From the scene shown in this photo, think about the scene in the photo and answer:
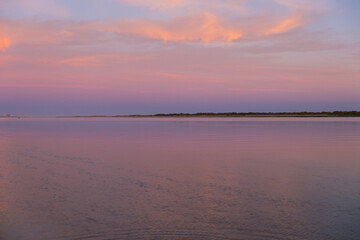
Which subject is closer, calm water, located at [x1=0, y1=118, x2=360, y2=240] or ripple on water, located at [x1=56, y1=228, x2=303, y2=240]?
ripple on water, located at [x1=56, y1=228, x2=303, y2=240]

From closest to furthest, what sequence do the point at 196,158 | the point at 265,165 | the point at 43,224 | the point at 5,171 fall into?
1. the point at 43,224
2. the point at 5,171
3. the point at 265,165
4. the point at 196,158

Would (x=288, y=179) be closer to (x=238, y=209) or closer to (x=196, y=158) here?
(x=238, y=209)

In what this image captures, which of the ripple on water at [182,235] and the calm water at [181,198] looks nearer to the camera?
the ripple on water at [182,235]

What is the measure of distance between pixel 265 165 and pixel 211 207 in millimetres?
6609

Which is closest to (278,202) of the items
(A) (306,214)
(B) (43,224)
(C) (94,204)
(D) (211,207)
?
(A) (306,214)

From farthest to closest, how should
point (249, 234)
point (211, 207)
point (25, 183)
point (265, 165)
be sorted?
point (265, 165)
point (25, 183)
point (211, 207)
point (249, 234)

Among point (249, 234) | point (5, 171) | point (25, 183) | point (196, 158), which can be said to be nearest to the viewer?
point (249, 234)

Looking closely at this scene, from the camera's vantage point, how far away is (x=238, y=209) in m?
8.14

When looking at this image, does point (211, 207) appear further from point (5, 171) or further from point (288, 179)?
point (5, 171)

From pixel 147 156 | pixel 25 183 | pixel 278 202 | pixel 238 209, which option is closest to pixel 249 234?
pixel 238 209

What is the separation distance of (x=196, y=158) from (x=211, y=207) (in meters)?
8.16

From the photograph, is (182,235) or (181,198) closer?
(182,235)

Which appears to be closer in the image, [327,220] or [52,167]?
[327,220]

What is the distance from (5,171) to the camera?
44.1 feet
